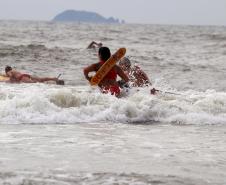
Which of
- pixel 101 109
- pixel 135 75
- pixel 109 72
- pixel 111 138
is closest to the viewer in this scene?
pixel 111 138

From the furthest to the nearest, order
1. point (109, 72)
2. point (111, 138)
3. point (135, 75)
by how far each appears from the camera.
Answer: point (135, 75)
point (109, 72)
point (111, 138)

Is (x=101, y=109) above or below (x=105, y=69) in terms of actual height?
below

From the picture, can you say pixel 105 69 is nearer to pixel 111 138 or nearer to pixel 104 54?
pixel 104 54

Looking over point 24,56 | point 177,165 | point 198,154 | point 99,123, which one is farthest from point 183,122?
point 24,56

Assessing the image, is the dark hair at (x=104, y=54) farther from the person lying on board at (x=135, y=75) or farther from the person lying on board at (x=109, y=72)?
the person lying on board at (x=135, y=75)

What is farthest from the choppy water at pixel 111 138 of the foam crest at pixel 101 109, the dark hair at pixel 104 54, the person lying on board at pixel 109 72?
the dark hair at pixel 104 54

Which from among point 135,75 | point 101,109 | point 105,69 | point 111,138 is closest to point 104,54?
point 105,69

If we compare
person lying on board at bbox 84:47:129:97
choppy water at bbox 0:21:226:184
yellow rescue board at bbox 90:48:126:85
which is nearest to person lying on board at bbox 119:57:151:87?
choppy water at bbox 0:21:226:184

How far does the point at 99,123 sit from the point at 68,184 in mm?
3726

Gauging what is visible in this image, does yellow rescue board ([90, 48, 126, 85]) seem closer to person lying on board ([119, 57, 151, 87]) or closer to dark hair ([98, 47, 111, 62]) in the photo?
dark hair ([98, 47, 111, 62])

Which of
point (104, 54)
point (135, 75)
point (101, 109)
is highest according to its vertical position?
point (104, 54)

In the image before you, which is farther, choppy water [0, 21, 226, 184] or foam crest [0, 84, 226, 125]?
foam crest [0, 84, 226, 125]

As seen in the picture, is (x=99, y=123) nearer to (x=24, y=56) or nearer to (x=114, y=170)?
(x=114, y=170)

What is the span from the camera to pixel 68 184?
470 cm
